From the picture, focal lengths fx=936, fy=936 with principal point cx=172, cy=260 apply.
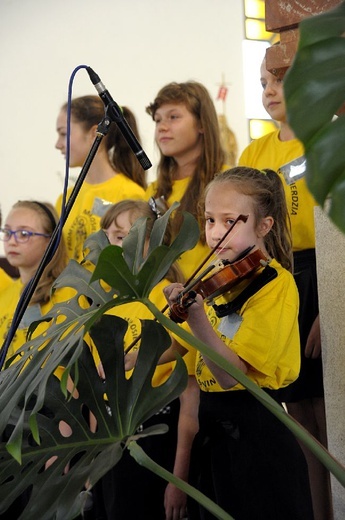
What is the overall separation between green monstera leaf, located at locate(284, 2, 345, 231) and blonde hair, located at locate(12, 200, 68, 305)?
1.95m

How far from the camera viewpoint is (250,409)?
186 centimetres

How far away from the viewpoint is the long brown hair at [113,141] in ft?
10.7

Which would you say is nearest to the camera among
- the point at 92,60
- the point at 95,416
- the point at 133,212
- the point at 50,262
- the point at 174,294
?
the point at 95,416

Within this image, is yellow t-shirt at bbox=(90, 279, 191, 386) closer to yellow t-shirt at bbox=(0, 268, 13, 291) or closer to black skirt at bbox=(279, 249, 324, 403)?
black skirt at bbox=(279, 249, 324, 403)

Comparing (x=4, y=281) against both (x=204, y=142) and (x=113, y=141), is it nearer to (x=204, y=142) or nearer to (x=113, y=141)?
(x=113, y=141)

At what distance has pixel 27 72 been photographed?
6.27m

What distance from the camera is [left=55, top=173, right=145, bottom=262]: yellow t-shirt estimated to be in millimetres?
3080

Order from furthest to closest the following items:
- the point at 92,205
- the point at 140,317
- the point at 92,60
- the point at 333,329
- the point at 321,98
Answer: the point at 92,60, the point at 92,205, the point at 140,317, the point at 333,329, the point at 321,98

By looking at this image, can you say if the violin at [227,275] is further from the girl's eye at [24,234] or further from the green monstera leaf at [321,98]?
the girl's eye at [24,234]

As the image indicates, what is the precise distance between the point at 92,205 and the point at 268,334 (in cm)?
143

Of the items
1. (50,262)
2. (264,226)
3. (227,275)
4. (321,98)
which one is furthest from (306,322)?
(321,98)

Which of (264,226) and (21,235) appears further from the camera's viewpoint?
(21,235)

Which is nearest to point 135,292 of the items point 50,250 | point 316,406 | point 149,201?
point 50,250

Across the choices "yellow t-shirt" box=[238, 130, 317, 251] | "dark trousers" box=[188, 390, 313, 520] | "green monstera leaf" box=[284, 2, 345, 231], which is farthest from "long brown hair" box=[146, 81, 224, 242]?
"green monstera leaf" box=[284, 2, 345, 231]
